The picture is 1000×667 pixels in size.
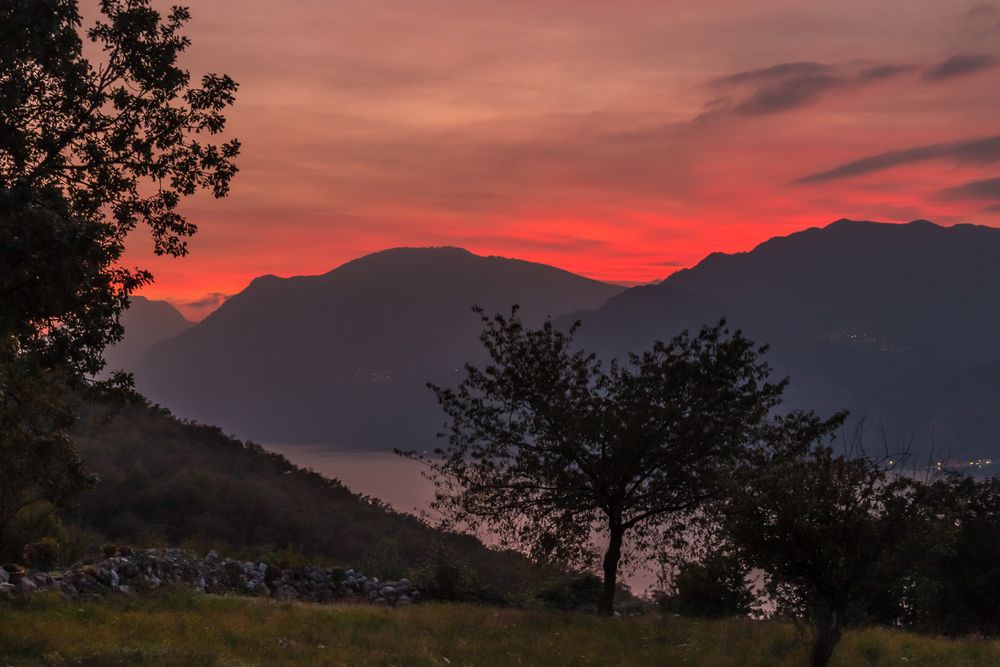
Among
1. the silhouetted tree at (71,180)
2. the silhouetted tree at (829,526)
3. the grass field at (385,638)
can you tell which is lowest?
the grass field at (385,638)

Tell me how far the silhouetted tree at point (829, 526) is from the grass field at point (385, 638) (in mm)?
2642

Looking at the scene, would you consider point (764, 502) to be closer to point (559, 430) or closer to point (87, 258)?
point (559, 430)

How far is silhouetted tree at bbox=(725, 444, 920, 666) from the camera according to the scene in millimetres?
18891

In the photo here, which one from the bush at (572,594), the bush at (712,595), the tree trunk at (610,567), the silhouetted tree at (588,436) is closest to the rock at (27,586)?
the silhouetted tree at (588,436)

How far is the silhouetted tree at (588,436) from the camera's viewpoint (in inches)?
1101

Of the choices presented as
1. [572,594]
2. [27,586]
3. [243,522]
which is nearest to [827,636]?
[572,594]

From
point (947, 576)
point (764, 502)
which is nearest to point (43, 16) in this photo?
point (764, 502)

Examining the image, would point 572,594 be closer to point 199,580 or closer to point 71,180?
point 199,580

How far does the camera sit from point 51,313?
15.0 m

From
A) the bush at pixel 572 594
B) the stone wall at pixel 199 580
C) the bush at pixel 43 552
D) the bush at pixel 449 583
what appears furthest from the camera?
the bush at pixel 572 594

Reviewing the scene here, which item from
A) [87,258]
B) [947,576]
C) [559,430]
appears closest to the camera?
[87,258]

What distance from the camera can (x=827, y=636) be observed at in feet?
65.4

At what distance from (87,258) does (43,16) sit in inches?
180

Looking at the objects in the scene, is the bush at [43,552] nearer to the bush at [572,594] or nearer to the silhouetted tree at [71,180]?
the silhouetted tree at [71,180]
